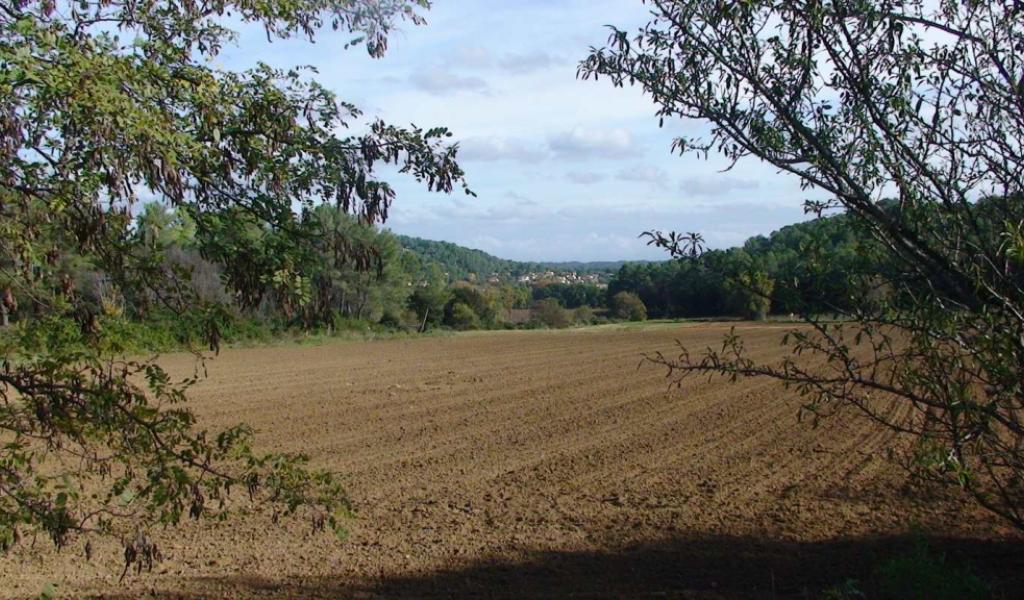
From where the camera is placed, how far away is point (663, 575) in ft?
24.7

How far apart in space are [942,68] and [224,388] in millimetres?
21621

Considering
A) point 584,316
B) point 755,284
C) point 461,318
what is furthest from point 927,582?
point 584,316

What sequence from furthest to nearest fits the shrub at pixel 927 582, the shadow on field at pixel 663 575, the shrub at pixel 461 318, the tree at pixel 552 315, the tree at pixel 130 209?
the tree at pixel 552 315, the shrub at pixel 461 318, the shadow on field at pixel 663 575, the shrub at pixel 927 582, the tree at pixel 130 209

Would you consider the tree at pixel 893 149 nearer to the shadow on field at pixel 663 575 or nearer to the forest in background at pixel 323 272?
the forest in background at pixel 323 272

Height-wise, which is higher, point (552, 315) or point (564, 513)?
point (552, 315)

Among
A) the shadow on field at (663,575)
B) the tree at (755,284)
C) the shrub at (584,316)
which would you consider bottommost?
the shadow on field at (663,575)

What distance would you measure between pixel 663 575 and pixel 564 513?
7.72 feet

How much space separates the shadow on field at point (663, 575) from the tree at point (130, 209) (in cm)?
346

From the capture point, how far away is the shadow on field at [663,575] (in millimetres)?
7078

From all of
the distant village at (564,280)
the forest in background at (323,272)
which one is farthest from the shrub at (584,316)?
the forest in background at (323,272)

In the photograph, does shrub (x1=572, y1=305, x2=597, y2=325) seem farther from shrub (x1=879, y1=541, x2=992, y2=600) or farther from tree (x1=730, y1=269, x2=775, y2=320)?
tree (x1=730, y1=269, x2=775, y2=320)

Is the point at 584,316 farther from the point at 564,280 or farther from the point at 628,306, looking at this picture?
the point at 564,280

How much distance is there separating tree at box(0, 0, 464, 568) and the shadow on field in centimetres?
346

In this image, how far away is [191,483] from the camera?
12.1ft
